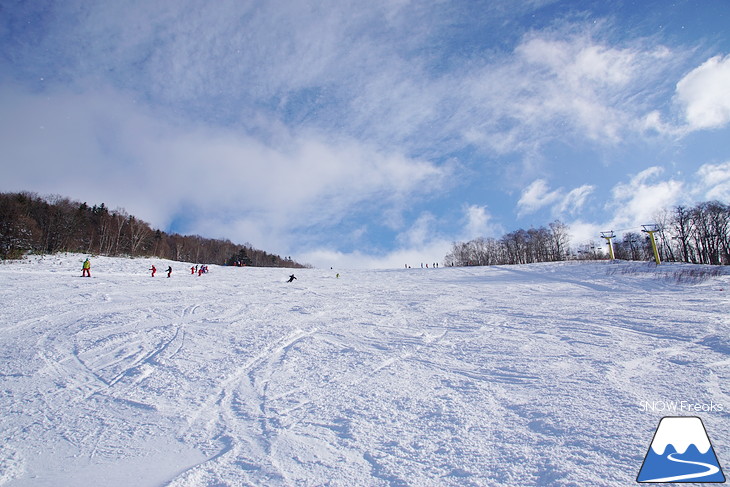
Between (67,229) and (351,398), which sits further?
(67,229)

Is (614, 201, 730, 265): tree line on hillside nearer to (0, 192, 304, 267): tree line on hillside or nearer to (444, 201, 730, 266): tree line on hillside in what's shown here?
(444, 201, 730, 266): tree line on hillside

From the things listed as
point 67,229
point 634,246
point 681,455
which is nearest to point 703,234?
point 634,246

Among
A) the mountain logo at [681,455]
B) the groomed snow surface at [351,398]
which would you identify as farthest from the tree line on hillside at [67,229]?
the mountain logo at [681,455]

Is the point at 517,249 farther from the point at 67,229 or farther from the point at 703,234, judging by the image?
the point at 67,229

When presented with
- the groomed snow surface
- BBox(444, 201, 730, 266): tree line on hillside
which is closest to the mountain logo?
the groomed snow surface

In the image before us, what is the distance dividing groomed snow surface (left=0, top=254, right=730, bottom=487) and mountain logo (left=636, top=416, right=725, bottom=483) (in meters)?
0.07

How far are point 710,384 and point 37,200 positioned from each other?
79837mm

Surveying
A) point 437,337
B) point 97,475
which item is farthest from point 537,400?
point 97,475

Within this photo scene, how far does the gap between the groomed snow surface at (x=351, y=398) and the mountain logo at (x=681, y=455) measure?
0.07m

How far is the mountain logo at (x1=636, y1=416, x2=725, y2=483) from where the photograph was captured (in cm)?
225

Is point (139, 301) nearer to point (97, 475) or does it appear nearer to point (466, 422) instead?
point (97, 475)

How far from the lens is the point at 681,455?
8.41ft

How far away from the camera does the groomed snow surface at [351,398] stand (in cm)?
250

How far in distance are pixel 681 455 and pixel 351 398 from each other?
2979 millimetres
